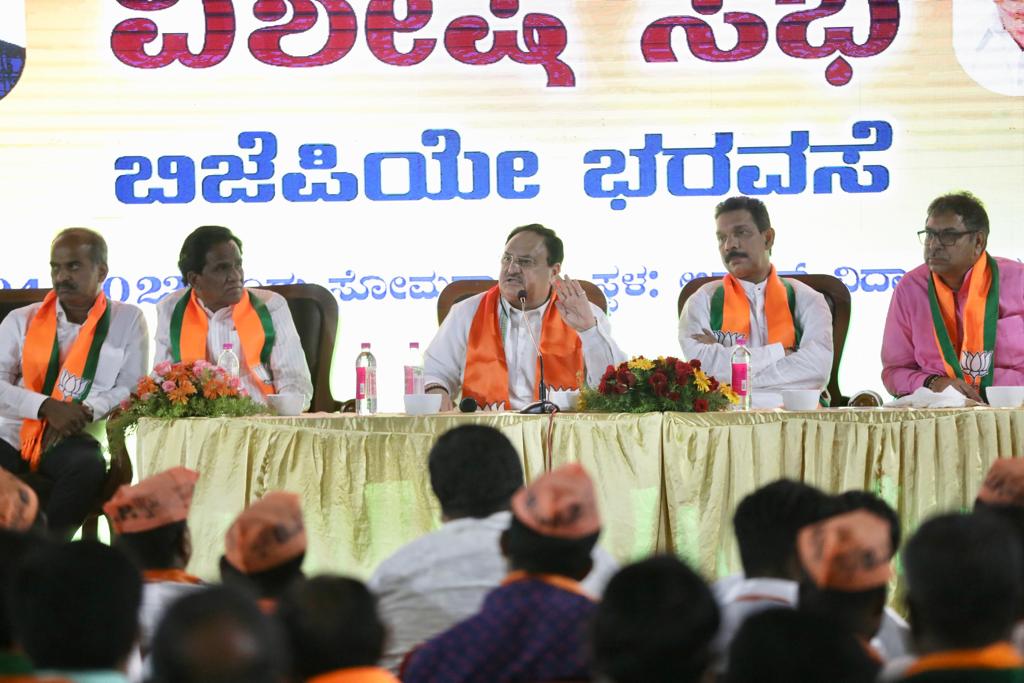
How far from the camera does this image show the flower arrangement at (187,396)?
13.9 feet

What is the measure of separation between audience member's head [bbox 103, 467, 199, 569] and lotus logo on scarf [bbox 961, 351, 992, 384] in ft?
12.0

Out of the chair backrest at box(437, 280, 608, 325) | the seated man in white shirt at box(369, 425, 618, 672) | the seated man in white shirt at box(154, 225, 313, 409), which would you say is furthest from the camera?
the chair backrest at box(437, 280, 608, 325)

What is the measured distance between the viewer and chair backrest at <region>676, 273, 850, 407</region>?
566cm

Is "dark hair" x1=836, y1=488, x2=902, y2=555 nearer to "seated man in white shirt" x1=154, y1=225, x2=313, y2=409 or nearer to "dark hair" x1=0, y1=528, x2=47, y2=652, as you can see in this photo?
"dark hair" x1=0, y1=528, x2=47, y2=652

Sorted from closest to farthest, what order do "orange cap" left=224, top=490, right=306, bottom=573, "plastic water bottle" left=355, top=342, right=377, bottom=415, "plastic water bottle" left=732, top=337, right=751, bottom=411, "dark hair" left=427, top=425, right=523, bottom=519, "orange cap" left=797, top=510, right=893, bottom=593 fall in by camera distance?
"orange cap" left=797, top=510, right=893, bottom=593
"orange cap" left=224, top=490, right=306, bottom=573
"dark hair" left=427, top=425, right=523, bottom=519
"plastic water bottle" left=732, top=337, right=751, bottom=411
"plastic water bottle" left=355, top=342, right=377, bottom=415

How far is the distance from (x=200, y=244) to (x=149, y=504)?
3.06 m

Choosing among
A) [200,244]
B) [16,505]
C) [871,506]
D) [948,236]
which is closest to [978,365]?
[948,236]

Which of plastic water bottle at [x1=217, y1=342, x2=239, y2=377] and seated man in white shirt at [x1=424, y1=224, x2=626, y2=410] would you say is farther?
seated man in white shirt at [x1=424, y1=224, x2=626, y2=410]

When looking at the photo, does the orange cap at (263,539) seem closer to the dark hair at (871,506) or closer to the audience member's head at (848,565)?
the audience member's head at (848,565)

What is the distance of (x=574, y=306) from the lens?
195 inches

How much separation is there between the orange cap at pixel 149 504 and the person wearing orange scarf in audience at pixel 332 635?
2.94 feet

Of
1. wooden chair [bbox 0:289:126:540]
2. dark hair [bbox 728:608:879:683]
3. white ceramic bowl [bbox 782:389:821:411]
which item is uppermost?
white ceramic bowl [bbox 782:389:821:411]

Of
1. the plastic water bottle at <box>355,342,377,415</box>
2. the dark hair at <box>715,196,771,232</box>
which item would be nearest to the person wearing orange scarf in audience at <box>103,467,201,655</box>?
the plastic water bottle at <box>355,342,377,415</box>

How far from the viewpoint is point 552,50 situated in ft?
21.6
